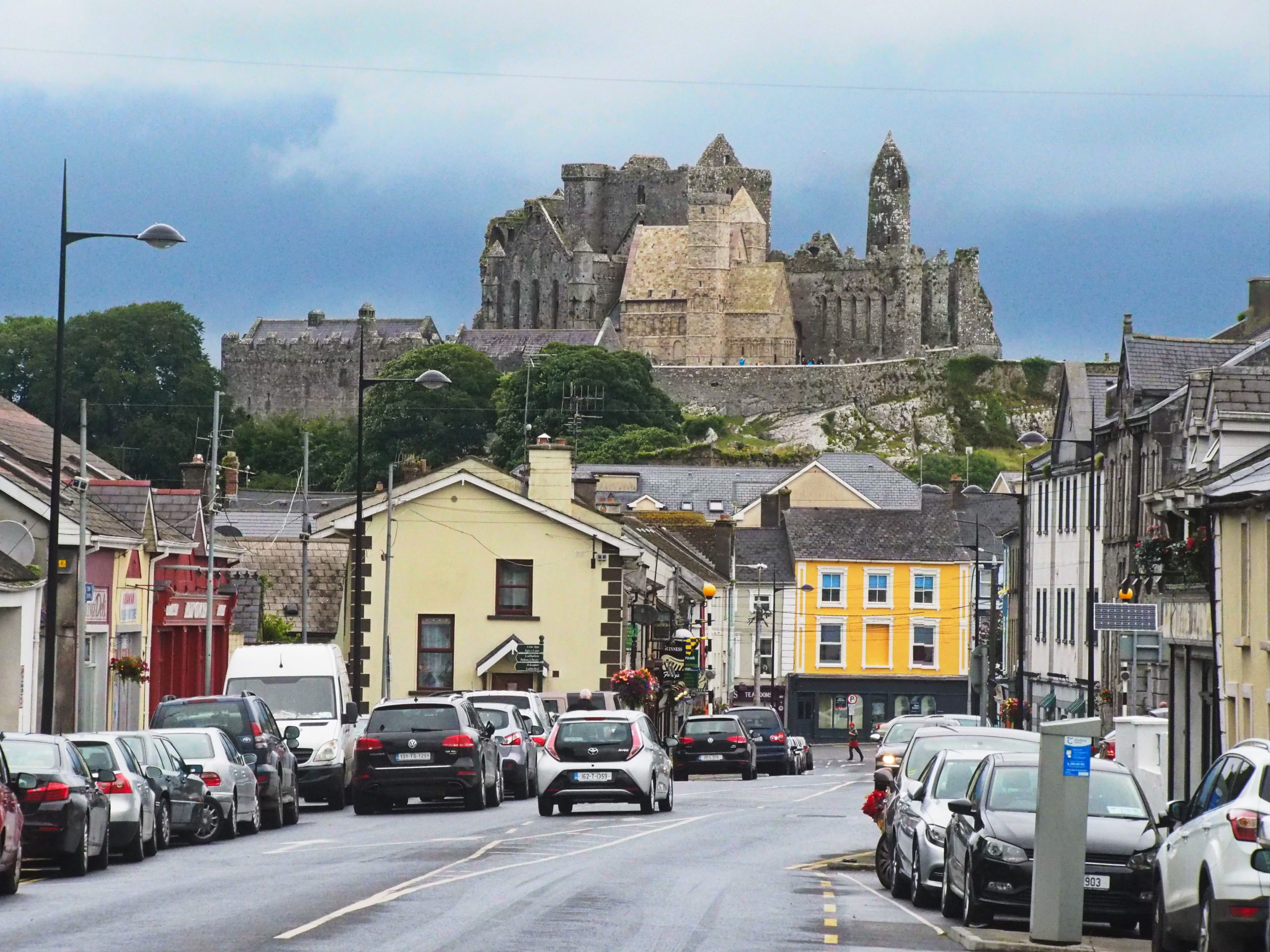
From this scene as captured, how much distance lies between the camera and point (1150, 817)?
1706 cm

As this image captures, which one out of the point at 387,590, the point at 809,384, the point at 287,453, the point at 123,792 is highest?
the point at 809,384

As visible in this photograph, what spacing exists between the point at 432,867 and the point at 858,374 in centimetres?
14401

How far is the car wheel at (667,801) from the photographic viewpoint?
30.8m

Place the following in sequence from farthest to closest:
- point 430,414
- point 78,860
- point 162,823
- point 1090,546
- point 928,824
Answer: point 430,414, point 1090,546, point 162,823, point 78,860, point 928,824

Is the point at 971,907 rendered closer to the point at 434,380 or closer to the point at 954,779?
the point at 954,779

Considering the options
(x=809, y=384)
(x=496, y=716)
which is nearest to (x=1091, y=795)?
(x=496, y=716)

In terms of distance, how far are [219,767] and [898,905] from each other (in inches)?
385

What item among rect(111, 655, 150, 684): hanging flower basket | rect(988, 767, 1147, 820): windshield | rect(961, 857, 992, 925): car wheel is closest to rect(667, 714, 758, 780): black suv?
rect(111, 655, 150, 684): hanging flower basket

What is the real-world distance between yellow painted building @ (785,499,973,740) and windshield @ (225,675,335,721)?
57.0m

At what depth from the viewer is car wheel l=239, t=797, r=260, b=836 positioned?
26.6 m

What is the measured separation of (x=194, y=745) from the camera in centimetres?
2552

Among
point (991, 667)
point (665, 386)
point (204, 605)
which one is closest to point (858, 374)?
point (665, 386)

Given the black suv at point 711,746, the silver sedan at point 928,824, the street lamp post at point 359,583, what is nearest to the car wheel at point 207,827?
the silver sedan at point 928,824

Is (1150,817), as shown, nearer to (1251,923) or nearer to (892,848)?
(892,848)
